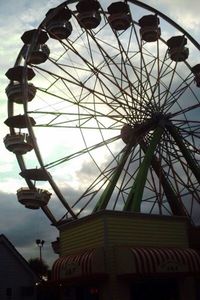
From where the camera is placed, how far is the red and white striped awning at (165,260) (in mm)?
18281

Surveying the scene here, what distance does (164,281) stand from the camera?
19.8 meters

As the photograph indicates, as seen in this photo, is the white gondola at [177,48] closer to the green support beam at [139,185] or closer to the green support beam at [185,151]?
the green support beam at [185,151]

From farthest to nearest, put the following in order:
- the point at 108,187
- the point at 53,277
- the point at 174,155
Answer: the point at 174,155
the point at 108,187
the point at 53,277

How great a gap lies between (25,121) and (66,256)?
882cm

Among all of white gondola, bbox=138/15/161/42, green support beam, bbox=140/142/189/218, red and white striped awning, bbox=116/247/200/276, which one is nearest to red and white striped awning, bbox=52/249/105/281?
red and white striped awning, bbox=116/247/200/276

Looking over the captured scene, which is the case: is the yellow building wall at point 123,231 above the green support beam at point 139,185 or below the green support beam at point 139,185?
below

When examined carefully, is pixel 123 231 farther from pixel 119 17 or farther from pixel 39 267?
pixel 39 267

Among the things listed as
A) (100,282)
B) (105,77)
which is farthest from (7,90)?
(100,282)

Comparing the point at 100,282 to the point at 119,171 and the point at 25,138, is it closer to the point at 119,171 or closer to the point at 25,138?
the point at 119,171

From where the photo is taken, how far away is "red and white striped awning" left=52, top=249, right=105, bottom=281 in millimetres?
18625

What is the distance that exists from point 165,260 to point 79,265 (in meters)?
3.15

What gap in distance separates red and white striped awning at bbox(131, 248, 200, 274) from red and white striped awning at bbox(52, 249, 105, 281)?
1305mm

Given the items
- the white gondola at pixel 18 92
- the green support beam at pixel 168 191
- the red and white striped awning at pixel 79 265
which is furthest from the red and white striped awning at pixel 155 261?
the white gondola at pixel 18 92

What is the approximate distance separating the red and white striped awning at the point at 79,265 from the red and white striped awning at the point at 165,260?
1.31m
